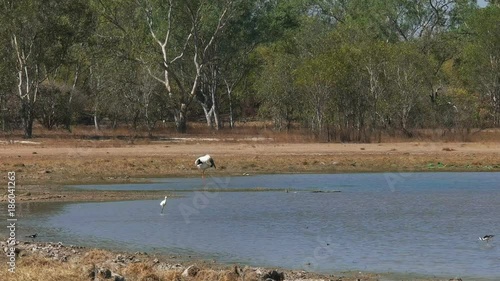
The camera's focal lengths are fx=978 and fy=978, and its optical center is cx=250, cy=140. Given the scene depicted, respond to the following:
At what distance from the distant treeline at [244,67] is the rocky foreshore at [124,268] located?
35318 mm

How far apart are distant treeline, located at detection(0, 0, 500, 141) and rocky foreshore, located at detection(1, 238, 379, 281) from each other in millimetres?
35318

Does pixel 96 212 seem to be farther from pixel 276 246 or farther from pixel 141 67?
pixel 141 67

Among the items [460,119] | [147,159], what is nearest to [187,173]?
[147,159]

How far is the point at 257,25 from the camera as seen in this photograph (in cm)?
8069

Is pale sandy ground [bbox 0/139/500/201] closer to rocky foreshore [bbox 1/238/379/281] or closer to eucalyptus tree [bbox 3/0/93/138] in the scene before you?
eucalyptus tree [bbox 3/0/93/138]

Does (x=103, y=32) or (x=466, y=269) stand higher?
(x=103, y=32)

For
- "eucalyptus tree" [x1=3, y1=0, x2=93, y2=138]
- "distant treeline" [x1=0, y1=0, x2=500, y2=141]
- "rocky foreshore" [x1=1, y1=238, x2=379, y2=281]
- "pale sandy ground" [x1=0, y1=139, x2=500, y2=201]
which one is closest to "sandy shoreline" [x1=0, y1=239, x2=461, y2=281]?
"rocky foreshore" [x1=1, y1=238, x2=379, y2=281]

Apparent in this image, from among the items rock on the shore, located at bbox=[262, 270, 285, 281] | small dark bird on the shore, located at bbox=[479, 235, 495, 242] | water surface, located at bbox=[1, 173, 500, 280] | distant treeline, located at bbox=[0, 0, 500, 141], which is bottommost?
water surface, located at bbox=[1, 173, 500, 280]

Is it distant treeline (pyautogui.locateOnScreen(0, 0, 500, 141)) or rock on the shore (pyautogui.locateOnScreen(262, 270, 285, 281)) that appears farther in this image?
distant treeline (pyautogui.locateOnScreen(0, 0, 500, 141))

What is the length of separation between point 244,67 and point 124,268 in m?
67.7

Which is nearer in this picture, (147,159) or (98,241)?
(98,241)

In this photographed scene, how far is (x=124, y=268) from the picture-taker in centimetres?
1395

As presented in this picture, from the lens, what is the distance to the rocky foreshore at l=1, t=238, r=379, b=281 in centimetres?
1248

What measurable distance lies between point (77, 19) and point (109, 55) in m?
8.28
